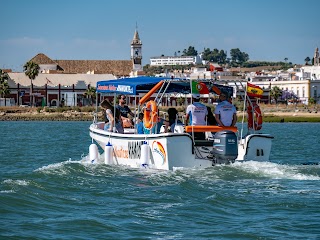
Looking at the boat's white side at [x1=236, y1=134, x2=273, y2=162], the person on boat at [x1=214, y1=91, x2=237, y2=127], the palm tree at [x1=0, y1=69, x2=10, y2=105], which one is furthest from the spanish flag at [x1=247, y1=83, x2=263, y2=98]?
the palm tree at [x1=0, y1=69, x2=10, y2=105]

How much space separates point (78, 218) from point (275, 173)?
6733 millimetres

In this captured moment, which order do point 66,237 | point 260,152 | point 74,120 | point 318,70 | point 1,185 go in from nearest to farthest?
point 66,237
point 1,185
point 260,152
point 74,120
point 318,70

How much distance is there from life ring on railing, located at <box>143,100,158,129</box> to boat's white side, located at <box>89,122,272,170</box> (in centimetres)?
37

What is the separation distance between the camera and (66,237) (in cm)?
1477

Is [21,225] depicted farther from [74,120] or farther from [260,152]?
[74,120]

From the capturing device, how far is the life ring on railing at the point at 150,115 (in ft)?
76.5

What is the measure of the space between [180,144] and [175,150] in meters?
0.21

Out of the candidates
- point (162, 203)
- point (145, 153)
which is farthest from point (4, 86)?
point (162, 203)

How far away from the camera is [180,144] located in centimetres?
2206

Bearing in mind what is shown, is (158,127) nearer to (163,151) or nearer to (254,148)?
(163,151)

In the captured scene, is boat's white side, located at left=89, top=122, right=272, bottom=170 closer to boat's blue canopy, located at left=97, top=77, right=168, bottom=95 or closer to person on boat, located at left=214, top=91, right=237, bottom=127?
person on boat, located at left=214, top=91, right=237, bottom=127

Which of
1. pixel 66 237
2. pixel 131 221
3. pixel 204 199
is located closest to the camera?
pixel 66 237

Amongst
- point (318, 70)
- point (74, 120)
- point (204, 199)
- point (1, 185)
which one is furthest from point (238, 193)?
point (318, 70)

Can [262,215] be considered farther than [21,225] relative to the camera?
Yes
